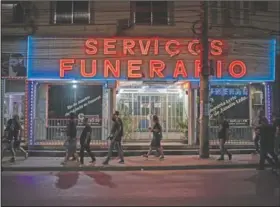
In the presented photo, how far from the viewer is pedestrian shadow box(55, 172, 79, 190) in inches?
503

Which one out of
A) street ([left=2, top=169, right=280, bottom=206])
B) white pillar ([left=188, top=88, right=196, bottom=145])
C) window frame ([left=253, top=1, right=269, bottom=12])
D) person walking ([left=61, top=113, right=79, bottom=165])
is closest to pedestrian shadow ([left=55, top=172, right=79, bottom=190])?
street ([left=2, top=169, right=280, bottom=206])

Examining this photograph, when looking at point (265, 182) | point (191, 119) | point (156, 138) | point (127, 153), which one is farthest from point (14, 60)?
point (265, 182)

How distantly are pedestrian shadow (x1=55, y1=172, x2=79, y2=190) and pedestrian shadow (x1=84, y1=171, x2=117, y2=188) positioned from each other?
47cm

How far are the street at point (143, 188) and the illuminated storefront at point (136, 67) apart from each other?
6.56 metres

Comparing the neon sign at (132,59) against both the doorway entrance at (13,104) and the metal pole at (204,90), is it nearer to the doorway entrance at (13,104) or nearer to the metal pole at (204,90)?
the metal pole at (204,90)

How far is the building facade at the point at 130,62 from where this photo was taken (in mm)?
21594

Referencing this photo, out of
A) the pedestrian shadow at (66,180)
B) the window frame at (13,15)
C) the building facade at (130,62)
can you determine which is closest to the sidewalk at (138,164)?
the pedestrian shadow at (66,180)

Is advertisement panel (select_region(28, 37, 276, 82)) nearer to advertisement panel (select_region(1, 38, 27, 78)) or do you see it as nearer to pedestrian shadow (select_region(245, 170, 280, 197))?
advertisement panel (select_region(1, 38, 27, 78))

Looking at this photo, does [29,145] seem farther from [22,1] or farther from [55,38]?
[22,1]

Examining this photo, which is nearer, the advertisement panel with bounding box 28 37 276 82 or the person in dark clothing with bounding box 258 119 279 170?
the person in dark clothing with bounding box 258 119 279 170

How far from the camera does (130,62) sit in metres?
21.6

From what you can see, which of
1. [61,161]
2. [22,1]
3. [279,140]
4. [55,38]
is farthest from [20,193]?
[22,1]

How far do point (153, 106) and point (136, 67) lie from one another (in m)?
2.92

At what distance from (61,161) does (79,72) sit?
4.76 meters
